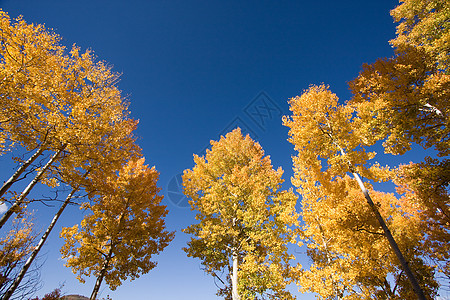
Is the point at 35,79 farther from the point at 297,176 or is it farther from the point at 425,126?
the point at 425,126

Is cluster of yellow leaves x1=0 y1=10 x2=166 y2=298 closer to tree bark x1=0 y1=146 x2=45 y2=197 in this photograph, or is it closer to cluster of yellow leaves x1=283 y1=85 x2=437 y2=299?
tree bark x1=0 y1=146 x2=45 y2=197

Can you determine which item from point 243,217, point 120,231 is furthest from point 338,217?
point 120,231

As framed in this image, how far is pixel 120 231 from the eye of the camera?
831 centimetres

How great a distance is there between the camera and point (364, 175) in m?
7.43

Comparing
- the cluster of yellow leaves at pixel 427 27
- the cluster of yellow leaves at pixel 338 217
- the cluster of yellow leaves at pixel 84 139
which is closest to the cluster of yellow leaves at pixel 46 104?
the cluster of yellow leaves at pixel 84 139

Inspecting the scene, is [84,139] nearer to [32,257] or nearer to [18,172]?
[18,172]

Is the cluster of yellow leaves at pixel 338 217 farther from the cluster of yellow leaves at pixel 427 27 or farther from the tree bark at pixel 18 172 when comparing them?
the tree bark at pixel 18 172

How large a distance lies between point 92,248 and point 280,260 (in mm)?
7779

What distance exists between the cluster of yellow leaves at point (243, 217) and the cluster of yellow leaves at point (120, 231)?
6.51ft

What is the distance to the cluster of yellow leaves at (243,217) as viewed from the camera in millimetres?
7652

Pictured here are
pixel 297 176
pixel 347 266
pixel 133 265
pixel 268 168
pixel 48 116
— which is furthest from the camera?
pixel 268 168

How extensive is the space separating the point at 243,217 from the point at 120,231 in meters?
5.60

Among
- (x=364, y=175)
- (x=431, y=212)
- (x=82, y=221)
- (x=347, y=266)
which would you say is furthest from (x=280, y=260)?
(x=431, y=212)

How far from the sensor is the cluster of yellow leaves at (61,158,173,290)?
25.5 ft
